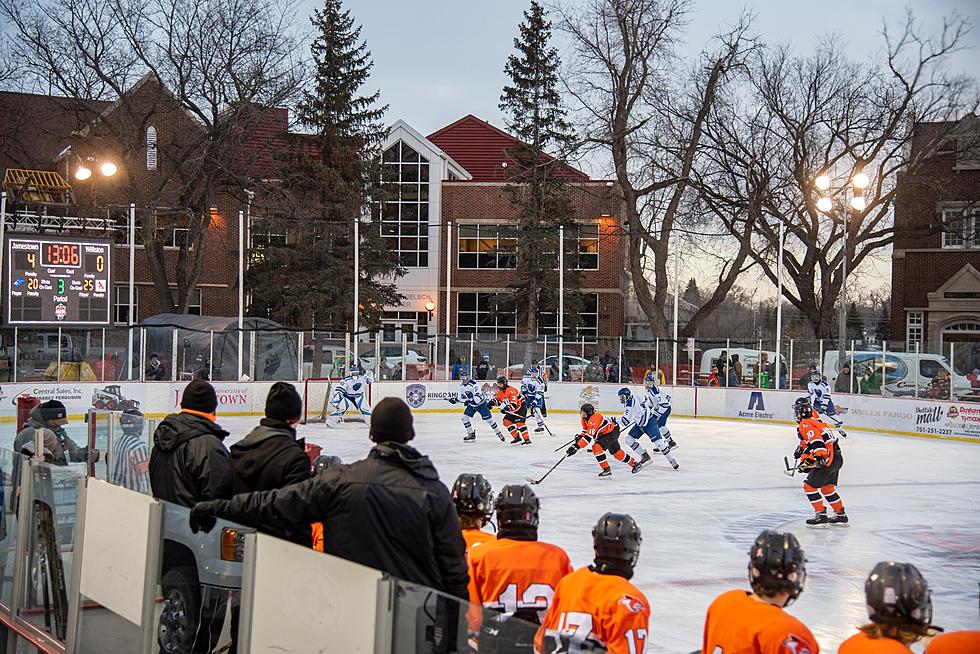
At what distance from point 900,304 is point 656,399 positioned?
22401mm

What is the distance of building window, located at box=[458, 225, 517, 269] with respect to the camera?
132 feet

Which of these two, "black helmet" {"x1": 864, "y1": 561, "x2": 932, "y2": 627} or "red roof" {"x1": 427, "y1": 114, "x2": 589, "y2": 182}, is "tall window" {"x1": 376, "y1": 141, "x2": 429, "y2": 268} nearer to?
"red roof" {"x1": 427, "y1": 114, "x2": 589, "y2": 182}

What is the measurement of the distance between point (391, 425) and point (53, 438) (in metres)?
5.04

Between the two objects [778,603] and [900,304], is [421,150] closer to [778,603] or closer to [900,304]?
[900,304]

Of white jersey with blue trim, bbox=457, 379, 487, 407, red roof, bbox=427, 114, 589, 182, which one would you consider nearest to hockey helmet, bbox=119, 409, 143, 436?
white jersey with blue trim, bbox=457, 379, 487, 407

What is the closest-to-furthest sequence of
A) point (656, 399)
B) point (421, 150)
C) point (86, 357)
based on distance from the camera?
point (656, 399)
point (86, 357)
point (421, 150)

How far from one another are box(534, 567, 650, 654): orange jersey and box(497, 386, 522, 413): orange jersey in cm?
1495

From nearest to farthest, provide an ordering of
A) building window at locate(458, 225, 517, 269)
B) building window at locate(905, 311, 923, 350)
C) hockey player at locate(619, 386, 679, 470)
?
hockey player at locate(619, 386, 679, 470)
building window at locate(905, 311, 923, 350)
building window at locate(458, 225, 517, 269)

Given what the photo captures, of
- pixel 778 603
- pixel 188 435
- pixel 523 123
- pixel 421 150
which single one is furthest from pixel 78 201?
pixel 778 603

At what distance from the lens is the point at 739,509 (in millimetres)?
12227

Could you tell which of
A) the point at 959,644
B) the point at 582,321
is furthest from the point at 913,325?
the point at 959,644

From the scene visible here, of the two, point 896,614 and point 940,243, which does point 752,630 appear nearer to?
point 896,614

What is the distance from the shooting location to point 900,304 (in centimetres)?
3534

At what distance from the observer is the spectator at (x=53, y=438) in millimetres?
7809
